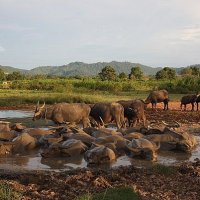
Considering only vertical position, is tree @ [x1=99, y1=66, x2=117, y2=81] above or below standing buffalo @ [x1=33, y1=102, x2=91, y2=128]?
above

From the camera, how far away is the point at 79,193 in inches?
299

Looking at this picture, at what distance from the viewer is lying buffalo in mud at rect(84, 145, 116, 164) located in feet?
35.8

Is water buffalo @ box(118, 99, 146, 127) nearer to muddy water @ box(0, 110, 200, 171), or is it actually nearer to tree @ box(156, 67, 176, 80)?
muddy water @ box(0, 110, 200, 171)

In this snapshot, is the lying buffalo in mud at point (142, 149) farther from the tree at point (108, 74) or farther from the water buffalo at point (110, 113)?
the tree at point (108, 74)

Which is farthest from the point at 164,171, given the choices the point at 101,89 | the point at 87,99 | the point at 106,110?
the point at 101,89

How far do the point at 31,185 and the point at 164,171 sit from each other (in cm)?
317

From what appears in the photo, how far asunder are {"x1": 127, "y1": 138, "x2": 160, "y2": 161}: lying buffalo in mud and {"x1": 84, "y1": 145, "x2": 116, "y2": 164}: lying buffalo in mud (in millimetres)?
778

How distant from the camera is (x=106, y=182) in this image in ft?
27.2

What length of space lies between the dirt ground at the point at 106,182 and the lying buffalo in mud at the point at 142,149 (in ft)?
4.64

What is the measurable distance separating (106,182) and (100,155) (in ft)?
8.85

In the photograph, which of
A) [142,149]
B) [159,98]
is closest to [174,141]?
[142,149]

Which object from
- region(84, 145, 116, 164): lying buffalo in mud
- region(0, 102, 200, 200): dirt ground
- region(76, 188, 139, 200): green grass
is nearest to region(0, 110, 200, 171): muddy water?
region(84, 145, 116, 164): lying buffalo in mud

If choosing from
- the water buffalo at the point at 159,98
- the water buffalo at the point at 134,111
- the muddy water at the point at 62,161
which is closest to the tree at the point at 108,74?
the water buffalo at the point at 159,98

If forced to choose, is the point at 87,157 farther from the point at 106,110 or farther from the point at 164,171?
the point at 106,110
